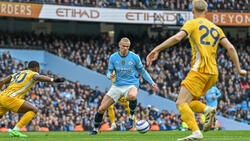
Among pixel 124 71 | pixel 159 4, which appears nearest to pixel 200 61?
pixel 124 71

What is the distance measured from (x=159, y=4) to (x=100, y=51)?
6.24 meters

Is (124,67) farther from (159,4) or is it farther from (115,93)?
(159,4)

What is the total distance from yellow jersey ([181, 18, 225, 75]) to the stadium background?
650 inches

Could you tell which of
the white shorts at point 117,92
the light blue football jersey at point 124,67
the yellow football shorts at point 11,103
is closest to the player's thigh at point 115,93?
the white shorts at point 117,92

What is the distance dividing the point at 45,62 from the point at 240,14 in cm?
1526

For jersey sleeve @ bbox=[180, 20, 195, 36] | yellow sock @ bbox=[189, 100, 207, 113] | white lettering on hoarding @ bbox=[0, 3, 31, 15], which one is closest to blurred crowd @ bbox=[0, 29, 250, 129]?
white lettering on hoarding @ bbox=[0, 3, 31, 15]

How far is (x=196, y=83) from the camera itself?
28.4 ft

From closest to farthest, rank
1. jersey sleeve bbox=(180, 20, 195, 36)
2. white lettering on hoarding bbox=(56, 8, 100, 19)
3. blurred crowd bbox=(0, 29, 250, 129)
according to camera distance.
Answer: jersey sleeve bbox=(180, 20, 195, 36) → blurred crowd bbox=(0, 29, 250, 129) → white lettering on hoarding bbox=(56, 8, 100, 19)

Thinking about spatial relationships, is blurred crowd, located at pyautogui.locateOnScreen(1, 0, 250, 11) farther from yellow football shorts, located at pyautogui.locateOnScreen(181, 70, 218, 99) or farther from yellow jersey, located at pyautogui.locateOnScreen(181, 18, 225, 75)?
yellow football shorts, located at pyautogui.locateOnScreen(181, 70, 218, 99)

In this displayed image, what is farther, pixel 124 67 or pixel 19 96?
pixel 124 67

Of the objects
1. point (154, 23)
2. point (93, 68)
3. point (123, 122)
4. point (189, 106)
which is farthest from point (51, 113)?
point (189, 106)

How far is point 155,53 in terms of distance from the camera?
323 inches

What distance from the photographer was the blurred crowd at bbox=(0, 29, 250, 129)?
3081 cm

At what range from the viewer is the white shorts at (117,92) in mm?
13406
